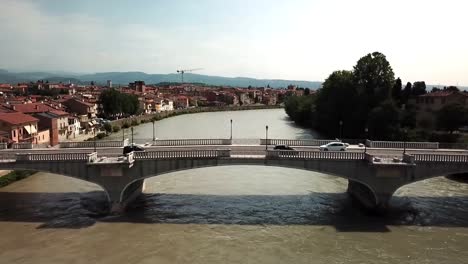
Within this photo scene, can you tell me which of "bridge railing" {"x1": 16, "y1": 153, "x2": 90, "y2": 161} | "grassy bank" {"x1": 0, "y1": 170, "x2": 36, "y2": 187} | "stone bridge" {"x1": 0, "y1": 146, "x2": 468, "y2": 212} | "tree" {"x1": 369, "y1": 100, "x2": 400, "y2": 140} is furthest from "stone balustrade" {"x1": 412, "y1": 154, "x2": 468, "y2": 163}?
"grassy bank" {"x1": 0, "y1": 170, "x2": 36, "y2": 187}

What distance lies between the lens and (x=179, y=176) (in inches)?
1483

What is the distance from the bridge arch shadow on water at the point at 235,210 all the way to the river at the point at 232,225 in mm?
68

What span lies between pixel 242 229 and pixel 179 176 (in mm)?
13949

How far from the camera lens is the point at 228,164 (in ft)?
87.8

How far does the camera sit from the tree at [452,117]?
5097 cm

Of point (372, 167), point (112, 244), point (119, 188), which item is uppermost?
point (372, 167)

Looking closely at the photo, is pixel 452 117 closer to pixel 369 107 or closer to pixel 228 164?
pixel 369 107

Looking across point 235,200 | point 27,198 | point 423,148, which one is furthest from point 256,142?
point 27,198

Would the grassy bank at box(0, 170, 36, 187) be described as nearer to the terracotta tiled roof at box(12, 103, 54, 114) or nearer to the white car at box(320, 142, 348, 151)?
the terracotta tiled roof at box(12, 103, 54, 114)

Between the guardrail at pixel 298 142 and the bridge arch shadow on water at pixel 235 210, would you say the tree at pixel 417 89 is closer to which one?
the bridge arch shadow on water at pixel 235 210

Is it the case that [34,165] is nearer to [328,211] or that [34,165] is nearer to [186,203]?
[186,203]

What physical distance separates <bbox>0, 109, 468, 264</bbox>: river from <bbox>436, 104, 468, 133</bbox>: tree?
1899 centimetres

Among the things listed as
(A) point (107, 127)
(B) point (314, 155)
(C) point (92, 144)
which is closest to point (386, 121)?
(B) point (314, 155)

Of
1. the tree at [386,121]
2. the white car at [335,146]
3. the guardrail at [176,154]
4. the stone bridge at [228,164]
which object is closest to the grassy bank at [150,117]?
the stone bridge at [228,164]
